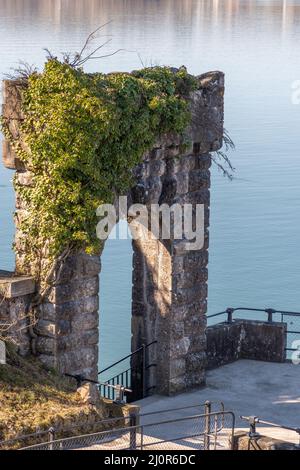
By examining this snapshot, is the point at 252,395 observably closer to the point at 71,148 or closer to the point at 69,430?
the point at 69,430

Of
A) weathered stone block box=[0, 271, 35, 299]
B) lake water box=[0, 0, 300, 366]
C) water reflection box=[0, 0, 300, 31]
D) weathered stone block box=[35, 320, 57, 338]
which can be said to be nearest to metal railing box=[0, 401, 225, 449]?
weathered stone block box=[35, 320, 57, 338]

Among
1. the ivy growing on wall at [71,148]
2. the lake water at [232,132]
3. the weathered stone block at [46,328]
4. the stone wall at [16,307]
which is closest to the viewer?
the ivy growing on wall at [71,148]

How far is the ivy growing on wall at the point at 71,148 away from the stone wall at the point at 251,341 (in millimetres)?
5681

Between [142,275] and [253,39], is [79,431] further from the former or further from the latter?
[253,39]

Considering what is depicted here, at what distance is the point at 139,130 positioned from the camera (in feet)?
59.4

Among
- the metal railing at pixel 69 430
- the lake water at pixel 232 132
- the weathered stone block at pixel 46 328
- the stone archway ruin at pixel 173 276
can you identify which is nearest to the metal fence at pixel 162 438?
the metal railing at pixel 69 430

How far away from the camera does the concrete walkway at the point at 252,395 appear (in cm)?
1917

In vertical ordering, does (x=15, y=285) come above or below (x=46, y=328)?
above

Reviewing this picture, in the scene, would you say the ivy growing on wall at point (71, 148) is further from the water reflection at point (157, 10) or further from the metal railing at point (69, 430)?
the water reflection at point (157, 10)

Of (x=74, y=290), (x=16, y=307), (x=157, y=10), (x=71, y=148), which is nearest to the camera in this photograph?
(x=71, y=148)

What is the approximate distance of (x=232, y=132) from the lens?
52.3m

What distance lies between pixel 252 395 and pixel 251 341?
260 cm

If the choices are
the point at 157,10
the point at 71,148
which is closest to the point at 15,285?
the point at 71,148

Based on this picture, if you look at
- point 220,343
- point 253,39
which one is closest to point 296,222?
point 220,343
